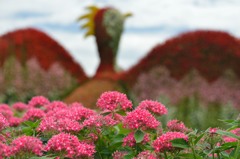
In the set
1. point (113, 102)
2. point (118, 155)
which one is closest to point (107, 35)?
point (113, 102)

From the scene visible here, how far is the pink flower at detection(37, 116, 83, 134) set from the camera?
2.38 metres

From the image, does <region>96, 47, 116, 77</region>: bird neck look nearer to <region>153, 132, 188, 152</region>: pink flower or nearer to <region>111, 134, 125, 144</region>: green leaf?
<region>111, 134, 125, 144</region>: green leaf

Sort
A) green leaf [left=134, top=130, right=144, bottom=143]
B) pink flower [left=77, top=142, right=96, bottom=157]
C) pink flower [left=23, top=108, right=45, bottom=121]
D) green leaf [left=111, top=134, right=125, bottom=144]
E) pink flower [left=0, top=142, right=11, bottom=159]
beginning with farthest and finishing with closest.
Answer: pink flower [left=23, top=108, right=45, bottom=121]
green leaf [left=111, top=134, right=125, bottom=144]
green leaf [left=134, top=130, right=144, bottom=143]
pink flower [left=77, top=142, right=96, bottom=157]
pink flower [left=0, top=142, right=11, bottom=159]

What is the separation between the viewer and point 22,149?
2105mm

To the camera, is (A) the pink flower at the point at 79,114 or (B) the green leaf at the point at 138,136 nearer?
(B) the green leaf at the point at 138,136

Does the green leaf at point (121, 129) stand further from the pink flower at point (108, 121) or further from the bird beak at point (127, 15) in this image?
the bird beak at point (127, 15)

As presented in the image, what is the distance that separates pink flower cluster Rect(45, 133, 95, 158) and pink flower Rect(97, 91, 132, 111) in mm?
391

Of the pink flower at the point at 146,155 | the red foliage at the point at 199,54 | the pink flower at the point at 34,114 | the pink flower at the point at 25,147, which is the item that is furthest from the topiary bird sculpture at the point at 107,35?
the pink flower at the point at 25,147

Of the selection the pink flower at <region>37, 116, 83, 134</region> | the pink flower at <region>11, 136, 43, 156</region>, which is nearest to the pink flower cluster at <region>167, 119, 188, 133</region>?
the pink flower at <region>37, 116, 83, 134</region>

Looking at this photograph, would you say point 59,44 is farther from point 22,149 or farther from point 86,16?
point 22,149

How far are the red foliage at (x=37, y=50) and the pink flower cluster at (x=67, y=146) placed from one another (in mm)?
7067

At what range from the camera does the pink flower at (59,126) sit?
7.80ft

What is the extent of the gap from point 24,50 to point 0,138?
278 inches

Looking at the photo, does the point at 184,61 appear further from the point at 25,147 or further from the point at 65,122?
the point at 25,147
